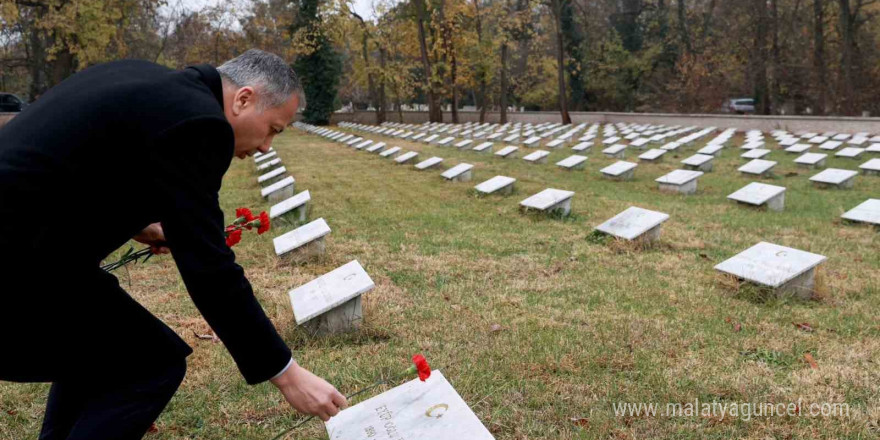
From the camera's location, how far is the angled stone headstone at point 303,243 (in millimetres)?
5469

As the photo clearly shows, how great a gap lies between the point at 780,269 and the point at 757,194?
4.50 m

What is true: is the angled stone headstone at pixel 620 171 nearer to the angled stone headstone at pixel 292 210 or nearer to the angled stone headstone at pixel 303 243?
the angled stone headstone at pixel 292 210

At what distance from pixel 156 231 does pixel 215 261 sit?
982 mm

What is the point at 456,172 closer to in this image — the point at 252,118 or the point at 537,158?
the point at 537,158

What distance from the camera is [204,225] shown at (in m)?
1.41

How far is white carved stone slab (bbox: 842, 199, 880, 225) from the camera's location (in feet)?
22.7

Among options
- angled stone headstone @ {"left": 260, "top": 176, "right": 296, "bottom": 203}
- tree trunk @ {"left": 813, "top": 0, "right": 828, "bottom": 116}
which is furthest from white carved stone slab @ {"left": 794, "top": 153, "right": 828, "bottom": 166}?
tree trunk @ {"left": 813, "top": 0, "right": 828, "bottom": 116}

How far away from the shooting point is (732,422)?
9.14 ft

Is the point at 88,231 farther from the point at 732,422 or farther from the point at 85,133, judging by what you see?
the point at 732,422

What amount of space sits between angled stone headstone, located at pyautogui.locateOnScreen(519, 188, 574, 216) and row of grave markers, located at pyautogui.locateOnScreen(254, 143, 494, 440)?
2944 mm

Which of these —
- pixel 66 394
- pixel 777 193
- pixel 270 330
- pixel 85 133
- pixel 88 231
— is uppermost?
pixel 85 133

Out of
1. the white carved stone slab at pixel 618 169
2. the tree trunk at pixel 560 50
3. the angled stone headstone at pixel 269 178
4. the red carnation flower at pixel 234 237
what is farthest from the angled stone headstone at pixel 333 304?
the tree trunk at pixel 560 50

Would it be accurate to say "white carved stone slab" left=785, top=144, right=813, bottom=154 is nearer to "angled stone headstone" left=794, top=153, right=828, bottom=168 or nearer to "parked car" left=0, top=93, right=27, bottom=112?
"angled stone headstone" left=794, top=153, right=828, bottom=168

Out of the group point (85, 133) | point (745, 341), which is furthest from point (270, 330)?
point (745, 341)
